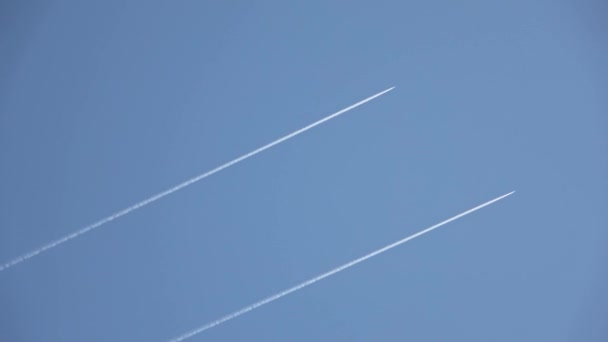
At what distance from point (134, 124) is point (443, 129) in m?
0.78

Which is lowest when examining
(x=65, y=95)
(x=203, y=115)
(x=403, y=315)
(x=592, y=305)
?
(x=592, y=305)

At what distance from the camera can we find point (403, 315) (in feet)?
5.61

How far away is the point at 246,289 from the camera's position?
1690mm

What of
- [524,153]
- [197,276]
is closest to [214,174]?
[197,276]

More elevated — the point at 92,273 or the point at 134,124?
the point at 134,124

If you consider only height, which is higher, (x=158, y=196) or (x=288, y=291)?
(x=158, y=196)

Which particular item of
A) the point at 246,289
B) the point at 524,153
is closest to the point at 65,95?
the point at 246,289

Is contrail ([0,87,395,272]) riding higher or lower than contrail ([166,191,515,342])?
higher

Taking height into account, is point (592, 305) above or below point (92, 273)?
below

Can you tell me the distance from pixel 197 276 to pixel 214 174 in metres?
0.26

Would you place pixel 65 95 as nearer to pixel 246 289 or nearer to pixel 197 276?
pixel 197 276

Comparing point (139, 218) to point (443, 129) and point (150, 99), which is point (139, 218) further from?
point (443, 129)

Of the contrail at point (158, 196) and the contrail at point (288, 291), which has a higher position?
the contrail at point (158, 196)

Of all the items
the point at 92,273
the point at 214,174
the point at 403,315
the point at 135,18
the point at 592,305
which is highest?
the point at 135,18
